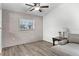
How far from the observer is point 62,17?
1.02 m

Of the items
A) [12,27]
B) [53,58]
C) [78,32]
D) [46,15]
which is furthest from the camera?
[46,15]

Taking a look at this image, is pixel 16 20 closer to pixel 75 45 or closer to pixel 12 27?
pixel 12 27

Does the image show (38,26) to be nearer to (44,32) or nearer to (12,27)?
(44,32)

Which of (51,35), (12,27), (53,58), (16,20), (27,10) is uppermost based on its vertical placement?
(27,10)

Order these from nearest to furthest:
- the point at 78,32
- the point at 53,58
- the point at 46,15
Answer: the point at 53,58, the point at 78,32, the point at 46,15

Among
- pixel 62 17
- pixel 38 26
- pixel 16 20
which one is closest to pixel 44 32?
pixel 38 26

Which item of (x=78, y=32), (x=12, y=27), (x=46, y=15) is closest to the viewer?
(x=78, y=32)

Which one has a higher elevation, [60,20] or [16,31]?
[60,20]

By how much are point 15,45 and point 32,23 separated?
0.44 metres

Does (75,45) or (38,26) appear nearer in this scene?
(75,45)

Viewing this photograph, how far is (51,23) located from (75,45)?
49 cm

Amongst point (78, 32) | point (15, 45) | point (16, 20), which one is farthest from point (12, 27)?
point (78, 32)

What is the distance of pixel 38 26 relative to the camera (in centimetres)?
113

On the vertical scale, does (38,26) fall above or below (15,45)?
above
